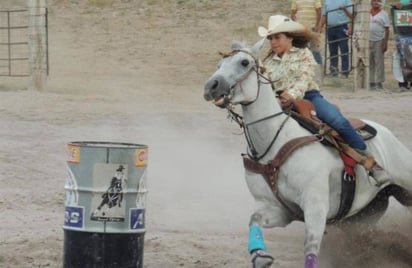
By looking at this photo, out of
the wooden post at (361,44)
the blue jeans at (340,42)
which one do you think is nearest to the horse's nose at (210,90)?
the wooden post at (361,44)

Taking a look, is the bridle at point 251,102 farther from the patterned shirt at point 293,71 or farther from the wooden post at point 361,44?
the wooden post at point 361,44

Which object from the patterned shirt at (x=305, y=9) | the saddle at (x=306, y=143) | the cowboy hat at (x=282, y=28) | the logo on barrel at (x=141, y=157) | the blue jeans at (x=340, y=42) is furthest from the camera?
the blue jeans at (x=340, y=42)

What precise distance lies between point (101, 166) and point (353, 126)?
7.54ft

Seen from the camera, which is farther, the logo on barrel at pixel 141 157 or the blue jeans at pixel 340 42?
the blue jeans at pixel 340 42

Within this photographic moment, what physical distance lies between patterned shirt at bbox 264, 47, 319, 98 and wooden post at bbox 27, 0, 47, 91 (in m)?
11.3

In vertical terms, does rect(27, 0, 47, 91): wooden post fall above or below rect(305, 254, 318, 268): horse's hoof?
above

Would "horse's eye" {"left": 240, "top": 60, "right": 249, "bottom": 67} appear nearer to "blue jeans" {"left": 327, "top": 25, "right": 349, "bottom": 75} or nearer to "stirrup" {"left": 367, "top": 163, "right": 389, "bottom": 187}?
"stirrup" {"left": 367, "top": 163, "right": 389, "bottom": 187}

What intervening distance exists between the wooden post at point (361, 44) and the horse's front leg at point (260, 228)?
426 inches

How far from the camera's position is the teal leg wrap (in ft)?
25.3

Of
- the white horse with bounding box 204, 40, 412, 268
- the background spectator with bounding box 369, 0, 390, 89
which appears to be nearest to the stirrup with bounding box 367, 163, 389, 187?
the white horse with bounding box 204, 40, 412, 268

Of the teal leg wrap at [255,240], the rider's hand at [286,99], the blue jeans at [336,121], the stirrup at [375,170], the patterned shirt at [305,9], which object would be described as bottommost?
the teal leg wrap at [255,240]

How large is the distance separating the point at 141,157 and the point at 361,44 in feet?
38.5

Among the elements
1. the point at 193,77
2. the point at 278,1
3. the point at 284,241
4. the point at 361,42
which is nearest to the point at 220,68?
the point at 284,241

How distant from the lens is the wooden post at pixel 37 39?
754 inches
